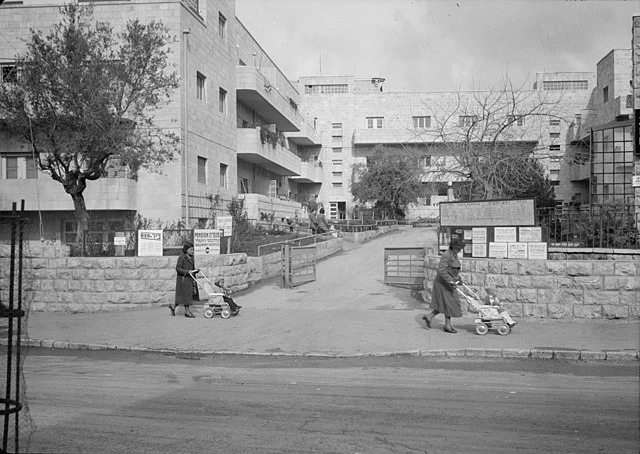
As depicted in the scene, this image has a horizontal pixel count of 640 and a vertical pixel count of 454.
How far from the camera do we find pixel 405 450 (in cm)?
536

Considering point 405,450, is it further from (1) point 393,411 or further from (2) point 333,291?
(2) point 333,291

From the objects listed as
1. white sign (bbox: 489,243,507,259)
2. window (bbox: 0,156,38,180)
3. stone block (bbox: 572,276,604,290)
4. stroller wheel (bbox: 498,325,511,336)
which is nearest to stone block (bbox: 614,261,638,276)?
stone block (bbox: 572,276,604,290)

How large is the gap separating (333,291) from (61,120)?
9872mm

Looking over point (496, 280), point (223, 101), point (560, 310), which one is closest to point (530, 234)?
point (496, 280)

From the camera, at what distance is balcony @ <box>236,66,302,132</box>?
1344 inches

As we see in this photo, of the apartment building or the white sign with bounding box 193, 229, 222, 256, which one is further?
the apartment building

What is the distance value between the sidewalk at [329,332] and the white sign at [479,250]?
1478 millimetres

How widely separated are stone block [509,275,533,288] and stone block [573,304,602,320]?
104 centimetres

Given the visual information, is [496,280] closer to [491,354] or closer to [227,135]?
[491,354]

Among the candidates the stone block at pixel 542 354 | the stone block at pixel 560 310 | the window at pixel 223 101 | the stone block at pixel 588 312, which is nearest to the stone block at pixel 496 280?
the stone block at pixel 560 310

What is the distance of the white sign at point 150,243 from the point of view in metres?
16.6

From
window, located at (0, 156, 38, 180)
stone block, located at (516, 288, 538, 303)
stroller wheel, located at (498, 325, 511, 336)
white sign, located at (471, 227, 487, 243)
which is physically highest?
window, located at (0, 156, 38, 180)

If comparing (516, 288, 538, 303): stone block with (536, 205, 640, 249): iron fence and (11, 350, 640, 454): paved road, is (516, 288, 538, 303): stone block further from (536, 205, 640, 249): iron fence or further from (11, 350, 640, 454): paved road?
(11, 350, 640, 454): paved road

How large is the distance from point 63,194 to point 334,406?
71.3ft
